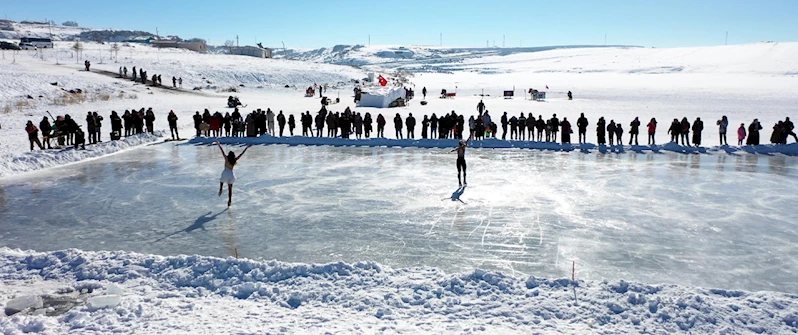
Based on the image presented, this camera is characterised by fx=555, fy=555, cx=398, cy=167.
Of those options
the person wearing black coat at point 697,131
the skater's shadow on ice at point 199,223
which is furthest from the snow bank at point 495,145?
the skater's shadow on ice at point 199,223

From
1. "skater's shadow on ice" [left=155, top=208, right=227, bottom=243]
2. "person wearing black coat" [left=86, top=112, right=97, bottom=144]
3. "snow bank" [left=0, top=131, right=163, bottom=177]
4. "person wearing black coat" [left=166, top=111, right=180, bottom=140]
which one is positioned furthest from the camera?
"person wearing black coat" [left=166, top=111, right=180, bottom=140]

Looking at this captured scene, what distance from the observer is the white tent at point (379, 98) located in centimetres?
3831

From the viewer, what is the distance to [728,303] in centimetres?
724

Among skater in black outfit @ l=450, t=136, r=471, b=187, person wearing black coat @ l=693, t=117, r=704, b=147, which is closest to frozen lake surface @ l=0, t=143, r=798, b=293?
skater in black outfit @ l=450, t=136, r=471, b=187

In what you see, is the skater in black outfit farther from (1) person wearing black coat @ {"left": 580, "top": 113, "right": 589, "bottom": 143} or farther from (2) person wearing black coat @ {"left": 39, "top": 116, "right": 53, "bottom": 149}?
(2) person wearing black coat @ {"left": 39, "top": 116, "right": 53, "bottom": 149}

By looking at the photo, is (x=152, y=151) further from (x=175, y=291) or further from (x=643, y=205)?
(x=643, y=205)

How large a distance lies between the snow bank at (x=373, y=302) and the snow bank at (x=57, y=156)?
387 inches

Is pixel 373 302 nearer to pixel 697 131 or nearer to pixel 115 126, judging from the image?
pixel 697 131

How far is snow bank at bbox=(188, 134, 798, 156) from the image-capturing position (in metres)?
20.0

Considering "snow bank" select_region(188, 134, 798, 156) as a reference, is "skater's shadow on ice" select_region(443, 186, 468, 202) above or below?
below

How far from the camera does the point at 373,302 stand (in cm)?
758

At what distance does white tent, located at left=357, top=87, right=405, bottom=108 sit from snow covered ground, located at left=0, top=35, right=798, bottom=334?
16778 millimetres

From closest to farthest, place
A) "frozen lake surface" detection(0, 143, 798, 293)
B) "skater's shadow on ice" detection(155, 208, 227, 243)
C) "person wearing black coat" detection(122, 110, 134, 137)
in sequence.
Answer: "frozen lake surface" detection(0, 143, 798, 293)
"skater's shadow on ice" detection(155, 208, 227, 243)
"person wearing black coat" detection(122, 110, 134, 137)

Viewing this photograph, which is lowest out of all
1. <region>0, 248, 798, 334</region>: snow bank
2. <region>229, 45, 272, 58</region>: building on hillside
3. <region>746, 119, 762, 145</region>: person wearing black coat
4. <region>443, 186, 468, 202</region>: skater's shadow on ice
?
<region>0, 248, 798, 334</region>: snow bank
